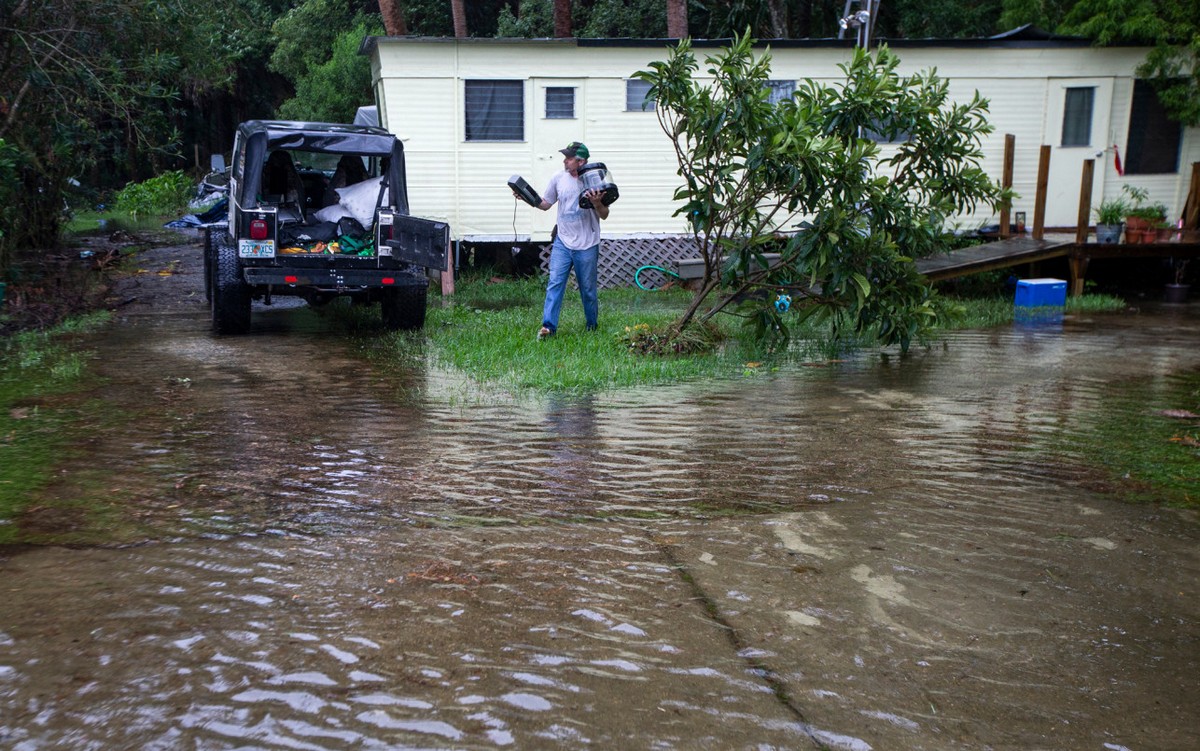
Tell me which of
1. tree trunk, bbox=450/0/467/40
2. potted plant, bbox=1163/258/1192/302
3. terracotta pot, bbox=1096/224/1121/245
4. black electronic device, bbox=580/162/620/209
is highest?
tree trunk, bbox=450/0/467/40

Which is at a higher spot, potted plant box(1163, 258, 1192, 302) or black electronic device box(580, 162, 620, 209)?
black electronic device box(580, 162, 620, 209)

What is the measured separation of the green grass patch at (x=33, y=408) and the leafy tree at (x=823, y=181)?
16.8 ft

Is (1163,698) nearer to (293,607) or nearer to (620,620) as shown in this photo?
(620,620)

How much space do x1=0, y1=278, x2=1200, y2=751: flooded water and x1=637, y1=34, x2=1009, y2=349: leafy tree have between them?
2.24 meters

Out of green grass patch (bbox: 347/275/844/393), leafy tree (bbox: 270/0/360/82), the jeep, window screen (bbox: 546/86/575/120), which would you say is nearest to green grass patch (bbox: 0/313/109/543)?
the jeep

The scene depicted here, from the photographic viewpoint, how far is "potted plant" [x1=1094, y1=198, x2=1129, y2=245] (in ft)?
50.6

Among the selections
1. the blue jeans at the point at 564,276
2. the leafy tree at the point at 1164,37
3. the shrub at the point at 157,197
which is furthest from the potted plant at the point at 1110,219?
the shrub at the point at 157,197

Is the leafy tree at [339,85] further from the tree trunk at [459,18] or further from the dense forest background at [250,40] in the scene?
the tree trunk at [459,18]

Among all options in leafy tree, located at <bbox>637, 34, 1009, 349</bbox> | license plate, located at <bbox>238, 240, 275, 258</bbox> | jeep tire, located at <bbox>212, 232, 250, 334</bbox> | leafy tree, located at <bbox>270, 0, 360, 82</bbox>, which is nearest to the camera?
leafy tree, located at <bbox>637, 34, 1009, 349</bbox>

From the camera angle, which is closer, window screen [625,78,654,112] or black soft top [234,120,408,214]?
black soft top [234,120,408,214]

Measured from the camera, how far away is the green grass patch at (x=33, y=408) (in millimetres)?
5301

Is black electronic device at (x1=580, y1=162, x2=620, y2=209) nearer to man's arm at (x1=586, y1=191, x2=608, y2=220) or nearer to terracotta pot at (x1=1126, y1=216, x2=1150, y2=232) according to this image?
man's arm at (x1=586, y1=191, x2=608, y2=220)

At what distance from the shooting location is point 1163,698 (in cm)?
336

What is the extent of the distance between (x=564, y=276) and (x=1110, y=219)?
10014 millimetres
